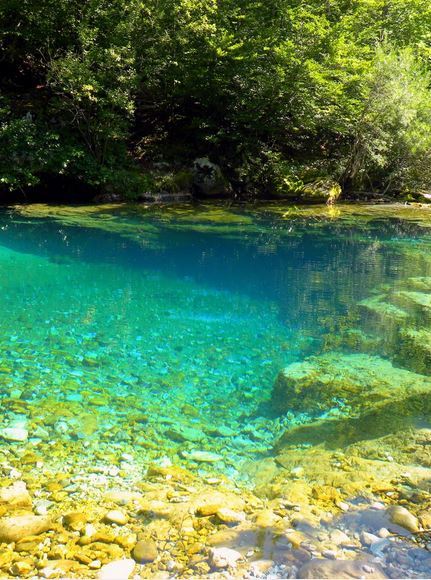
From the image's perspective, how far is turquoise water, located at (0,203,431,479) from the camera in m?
4.72

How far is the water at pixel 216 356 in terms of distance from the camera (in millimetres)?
4195

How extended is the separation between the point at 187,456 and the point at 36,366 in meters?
2.61

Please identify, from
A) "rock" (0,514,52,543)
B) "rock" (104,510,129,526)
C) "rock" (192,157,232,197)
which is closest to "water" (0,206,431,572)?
"rock" (104,510,129,526)

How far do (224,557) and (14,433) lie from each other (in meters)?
2.42

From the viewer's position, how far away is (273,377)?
5.97m

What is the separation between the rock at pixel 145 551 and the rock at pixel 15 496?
36.0 inches

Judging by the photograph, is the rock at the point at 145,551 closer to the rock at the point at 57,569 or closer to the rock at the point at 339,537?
the rock at the point at 57,569

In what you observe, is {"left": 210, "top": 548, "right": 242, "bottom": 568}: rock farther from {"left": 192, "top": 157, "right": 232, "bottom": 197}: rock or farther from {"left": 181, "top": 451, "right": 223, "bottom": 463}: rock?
{"left": 192, "top": 157, "right": 232, "bottom": 197}: rock

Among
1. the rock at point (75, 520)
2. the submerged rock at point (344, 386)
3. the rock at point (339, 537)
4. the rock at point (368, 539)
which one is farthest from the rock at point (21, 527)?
the submerged rock at point (344, 386)

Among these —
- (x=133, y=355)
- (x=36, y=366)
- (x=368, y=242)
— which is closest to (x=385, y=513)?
(x=133, y=355)

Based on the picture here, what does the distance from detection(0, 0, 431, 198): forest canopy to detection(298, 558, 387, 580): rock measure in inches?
595

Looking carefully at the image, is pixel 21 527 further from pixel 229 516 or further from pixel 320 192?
pixel 320 192

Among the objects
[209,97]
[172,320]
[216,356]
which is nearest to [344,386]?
[216,356]

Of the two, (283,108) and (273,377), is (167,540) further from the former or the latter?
(283,108)
